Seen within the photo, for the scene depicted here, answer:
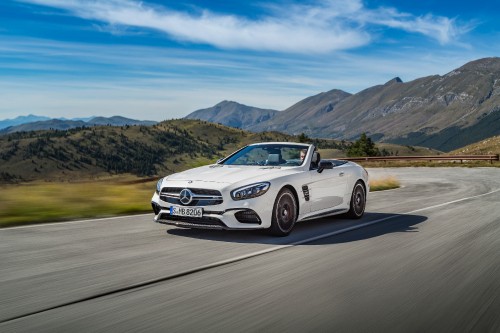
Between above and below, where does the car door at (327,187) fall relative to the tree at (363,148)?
below

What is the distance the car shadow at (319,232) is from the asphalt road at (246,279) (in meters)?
0.04

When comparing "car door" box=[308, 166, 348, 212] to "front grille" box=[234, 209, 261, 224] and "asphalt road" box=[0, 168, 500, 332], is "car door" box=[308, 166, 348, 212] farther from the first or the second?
"front grille" box=[234, 209, 261, 224]

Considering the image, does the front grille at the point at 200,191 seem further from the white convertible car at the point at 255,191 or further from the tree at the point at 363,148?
the tree at the point at 363,148

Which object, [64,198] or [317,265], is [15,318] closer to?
[317,265]

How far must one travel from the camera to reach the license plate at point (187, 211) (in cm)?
766

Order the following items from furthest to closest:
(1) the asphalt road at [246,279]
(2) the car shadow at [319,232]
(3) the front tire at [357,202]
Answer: (3) the front tire at [357,202]
(2) the car shadow at [319,232]
(1) the asphalt road at [246,279]

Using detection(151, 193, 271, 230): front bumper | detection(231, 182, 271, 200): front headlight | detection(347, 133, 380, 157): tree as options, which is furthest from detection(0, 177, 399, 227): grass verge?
detection(347, 133, 380, 157): tree

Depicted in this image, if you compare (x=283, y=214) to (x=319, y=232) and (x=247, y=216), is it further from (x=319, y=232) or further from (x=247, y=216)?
(x=319, y=232)

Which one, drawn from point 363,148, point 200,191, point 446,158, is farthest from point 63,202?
point 363,148

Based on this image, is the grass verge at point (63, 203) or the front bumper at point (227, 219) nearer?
the front bumper at point (227, 219)

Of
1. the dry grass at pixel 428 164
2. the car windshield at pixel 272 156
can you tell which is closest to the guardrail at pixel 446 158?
the dry grass at pixel 428 164

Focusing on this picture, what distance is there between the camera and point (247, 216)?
7.71 m

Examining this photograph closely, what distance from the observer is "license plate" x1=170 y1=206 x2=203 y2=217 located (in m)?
7.66

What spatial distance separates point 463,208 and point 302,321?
9.16 m
